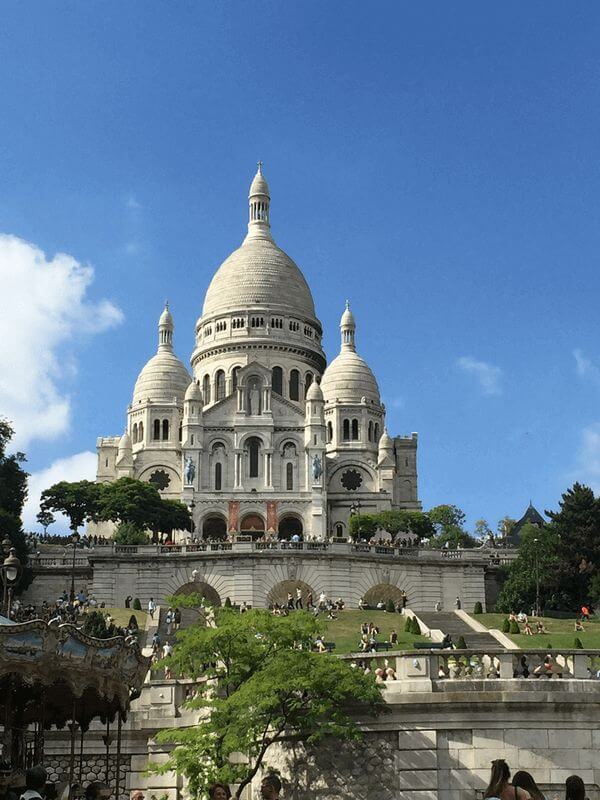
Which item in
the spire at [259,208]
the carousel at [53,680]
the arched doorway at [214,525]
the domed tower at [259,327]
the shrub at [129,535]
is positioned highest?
the spire at [259,208]

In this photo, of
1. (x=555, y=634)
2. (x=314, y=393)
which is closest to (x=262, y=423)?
(x=314, y=393)

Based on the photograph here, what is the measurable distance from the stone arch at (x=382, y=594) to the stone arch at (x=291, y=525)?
3105cm

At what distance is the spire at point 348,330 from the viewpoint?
12050 cm

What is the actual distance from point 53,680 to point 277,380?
91.1 metres

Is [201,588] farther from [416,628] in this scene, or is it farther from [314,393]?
[314,393]

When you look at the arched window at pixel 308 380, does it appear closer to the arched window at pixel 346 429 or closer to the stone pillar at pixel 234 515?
the arched window at pixel 346 429

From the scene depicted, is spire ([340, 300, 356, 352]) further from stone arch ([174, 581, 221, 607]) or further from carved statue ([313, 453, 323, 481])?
stone arch ([174, 581, 221, 607])

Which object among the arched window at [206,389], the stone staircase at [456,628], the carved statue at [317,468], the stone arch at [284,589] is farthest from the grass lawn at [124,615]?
the arched window at [206,389]

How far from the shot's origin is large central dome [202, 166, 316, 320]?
11656 centimetres

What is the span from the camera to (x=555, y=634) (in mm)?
52906

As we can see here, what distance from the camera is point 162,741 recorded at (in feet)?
94.5

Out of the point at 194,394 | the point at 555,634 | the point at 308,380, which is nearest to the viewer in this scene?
the point at 555,634

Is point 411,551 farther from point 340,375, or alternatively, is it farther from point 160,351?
point 160,351

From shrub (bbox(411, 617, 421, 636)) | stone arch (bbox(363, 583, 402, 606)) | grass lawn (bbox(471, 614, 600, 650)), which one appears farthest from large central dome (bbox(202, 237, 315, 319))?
shrub (bbox(411, 617, 421, 636))
